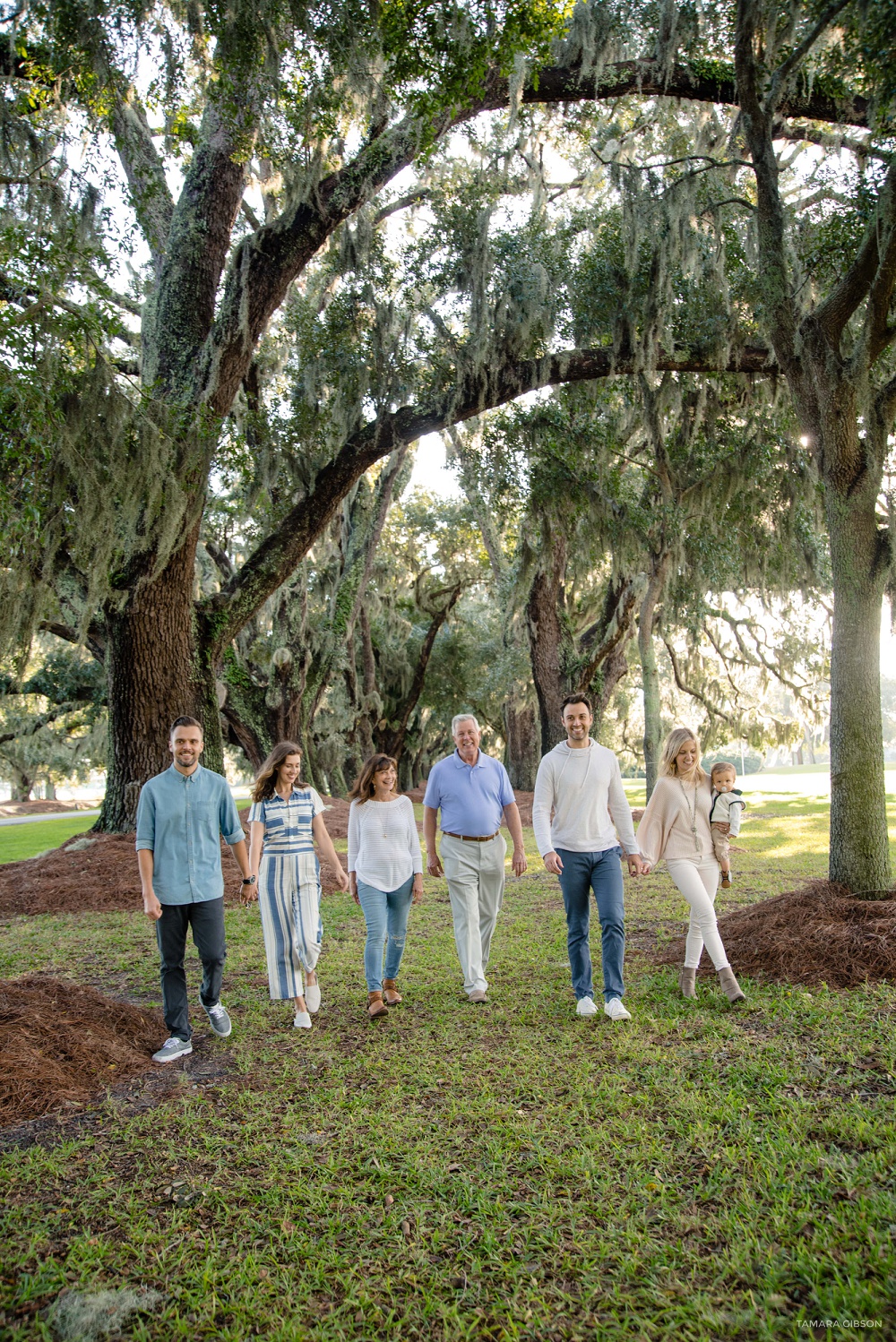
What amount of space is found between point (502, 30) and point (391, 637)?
17505 millimetres

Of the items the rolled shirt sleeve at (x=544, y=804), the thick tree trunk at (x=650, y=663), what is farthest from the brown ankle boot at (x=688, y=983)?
the thick tree trunk at (x=650, y=663)

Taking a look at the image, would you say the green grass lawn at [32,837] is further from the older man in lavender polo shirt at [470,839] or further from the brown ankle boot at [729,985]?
the brown ankle boot at [729,985]

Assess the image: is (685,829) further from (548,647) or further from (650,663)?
(548,647)

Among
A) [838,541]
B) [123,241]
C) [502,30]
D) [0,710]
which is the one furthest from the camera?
[0,710]

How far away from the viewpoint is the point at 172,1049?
14.3 ft

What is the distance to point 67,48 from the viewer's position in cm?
753

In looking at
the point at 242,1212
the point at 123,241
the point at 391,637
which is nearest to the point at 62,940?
the point at 242,1212

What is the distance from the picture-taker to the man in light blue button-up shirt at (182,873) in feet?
14.5

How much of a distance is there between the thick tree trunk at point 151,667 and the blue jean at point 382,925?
535 cm

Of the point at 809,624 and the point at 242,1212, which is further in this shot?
the point at 809,624

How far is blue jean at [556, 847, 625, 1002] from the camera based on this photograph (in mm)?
4754

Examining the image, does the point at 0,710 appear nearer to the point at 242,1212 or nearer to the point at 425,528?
the point at 425,528

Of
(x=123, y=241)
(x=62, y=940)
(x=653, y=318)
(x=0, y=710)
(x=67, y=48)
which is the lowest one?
(x=62, y=940)

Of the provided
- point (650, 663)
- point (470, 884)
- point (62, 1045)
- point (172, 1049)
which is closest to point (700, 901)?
point (470, 884)
